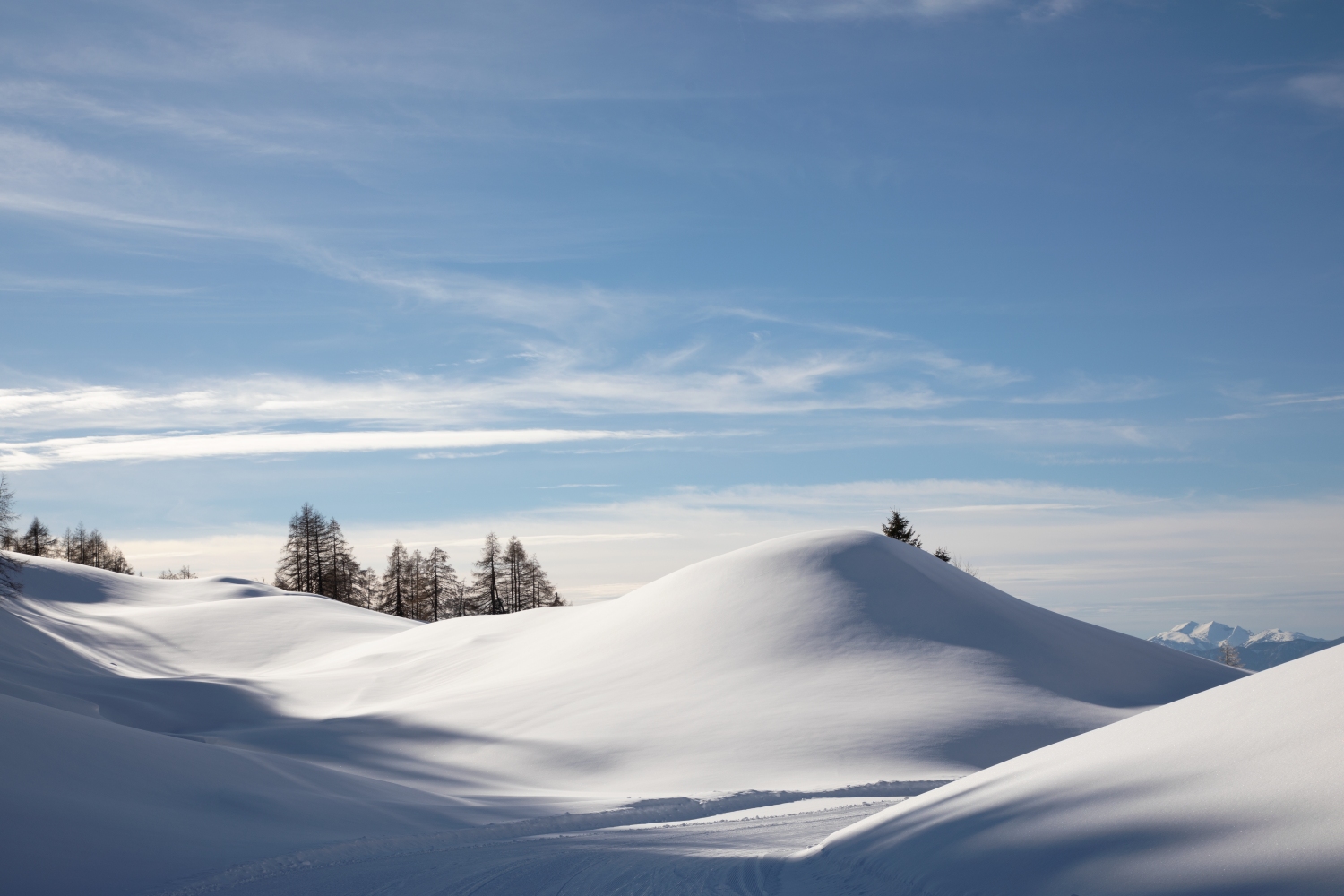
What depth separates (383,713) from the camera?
28.7m

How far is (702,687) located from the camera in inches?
1094

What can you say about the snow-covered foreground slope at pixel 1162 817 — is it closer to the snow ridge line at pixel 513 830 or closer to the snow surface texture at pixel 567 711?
the snow ridge line at pixel 513 830

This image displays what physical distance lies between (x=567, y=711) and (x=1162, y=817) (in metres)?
22.5

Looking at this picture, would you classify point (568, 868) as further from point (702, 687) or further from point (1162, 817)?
point (702, 687)

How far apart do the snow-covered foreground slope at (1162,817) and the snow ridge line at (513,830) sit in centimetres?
567

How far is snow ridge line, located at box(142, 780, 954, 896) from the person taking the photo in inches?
390

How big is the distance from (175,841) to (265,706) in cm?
2342

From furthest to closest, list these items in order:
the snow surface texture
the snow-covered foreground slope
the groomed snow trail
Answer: the snow surface texture → the groomed snow trail → the snow-covered foreground slope

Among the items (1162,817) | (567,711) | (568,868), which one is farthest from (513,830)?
(567,711)

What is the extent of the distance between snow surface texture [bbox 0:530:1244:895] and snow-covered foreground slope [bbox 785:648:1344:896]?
7.69 meters

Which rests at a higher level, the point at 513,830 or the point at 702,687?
the point at 702,687

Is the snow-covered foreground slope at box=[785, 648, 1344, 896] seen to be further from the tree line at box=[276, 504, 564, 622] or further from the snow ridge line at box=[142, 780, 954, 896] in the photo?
the tree line at box=[276, 504, 564, 622]

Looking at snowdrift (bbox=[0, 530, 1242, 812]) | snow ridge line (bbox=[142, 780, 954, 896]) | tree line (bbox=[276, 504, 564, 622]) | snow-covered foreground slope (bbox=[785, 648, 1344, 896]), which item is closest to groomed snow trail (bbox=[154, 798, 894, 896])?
snow ridge line (bbox=[142, 780, 954, 896])

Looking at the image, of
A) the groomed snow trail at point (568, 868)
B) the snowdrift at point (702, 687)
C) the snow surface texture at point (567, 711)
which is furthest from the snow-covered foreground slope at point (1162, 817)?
the snowdrift at point (702, 687)
